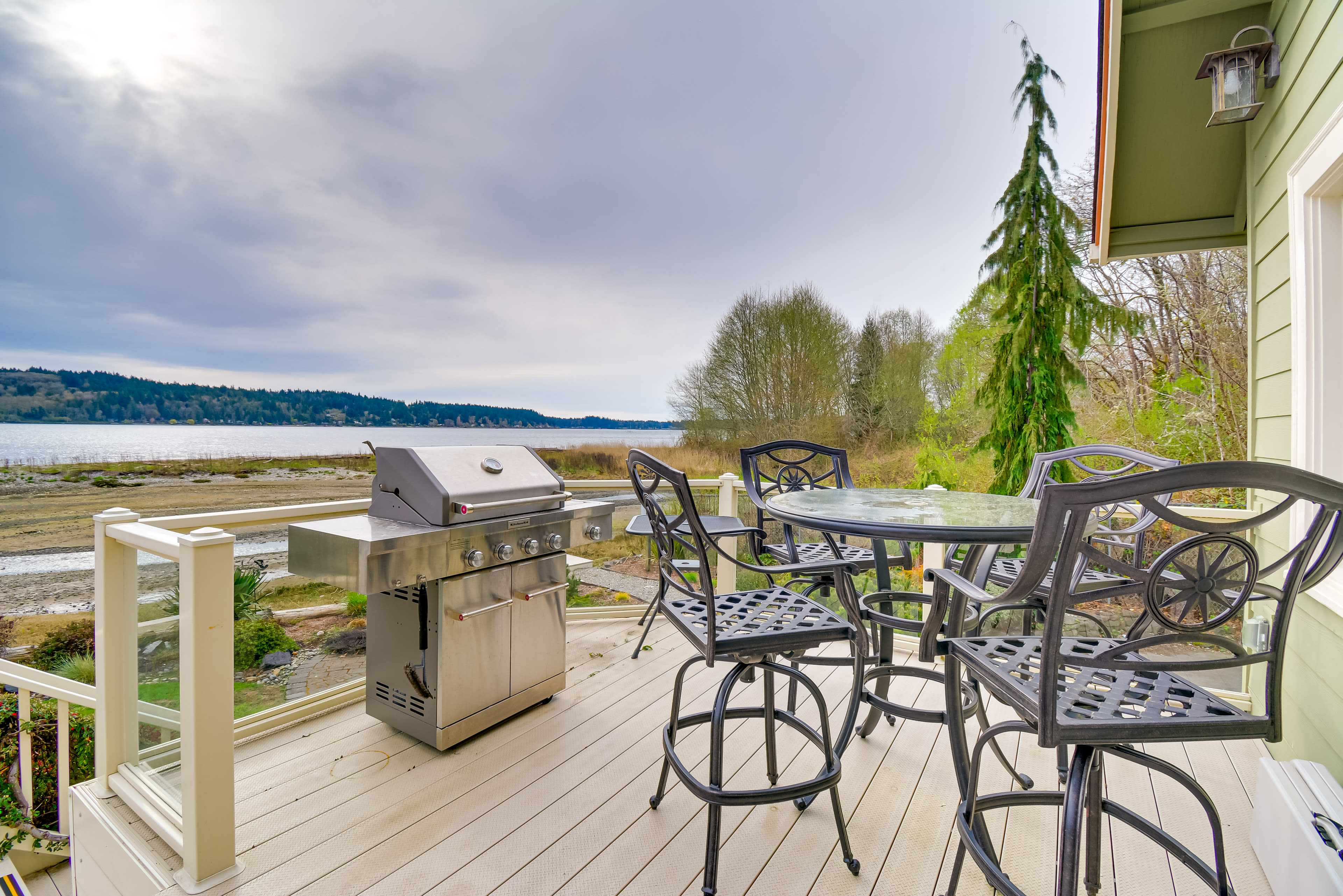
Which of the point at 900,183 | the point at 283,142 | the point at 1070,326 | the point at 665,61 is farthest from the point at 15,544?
the point at 900,183

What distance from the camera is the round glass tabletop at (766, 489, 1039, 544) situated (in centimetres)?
144

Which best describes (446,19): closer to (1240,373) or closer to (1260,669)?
(1260,669)

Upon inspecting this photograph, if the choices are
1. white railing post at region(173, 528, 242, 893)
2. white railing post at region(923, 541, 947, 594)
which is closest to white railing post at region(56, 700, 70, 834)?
white railing post at region(173, 528, 242, 893)

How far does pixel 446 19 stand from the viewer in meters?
5.52

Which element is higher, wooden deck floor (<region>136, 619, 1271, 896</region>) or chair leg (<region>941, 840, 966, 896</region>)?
chair leg (<region>941, 840, 966, 896</region>)

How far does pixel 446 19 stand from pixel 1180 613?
7.09 m

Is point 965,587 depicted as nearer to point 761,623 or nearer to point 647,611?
point 761,623

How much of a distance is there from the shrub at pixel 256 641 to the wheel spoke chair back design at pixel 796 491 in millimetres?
2036

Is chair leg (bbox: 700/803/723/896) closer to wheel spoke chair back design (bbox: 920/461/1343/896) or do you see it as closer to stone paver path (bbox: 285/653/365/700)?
wheel spoke chair back design (bbox: 920/461/1343/896)

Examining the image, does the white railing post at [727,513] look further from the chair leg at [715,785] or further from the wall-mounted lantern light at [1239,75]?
the wall-mounted lantern light at [1239,75]

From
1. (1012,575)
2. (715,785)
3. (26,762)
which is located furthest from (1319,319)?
(26,762)

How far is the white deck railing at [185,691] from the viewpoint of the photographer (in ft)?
4.91

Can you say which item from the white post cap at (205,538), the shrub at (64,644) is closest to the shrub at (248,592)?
the white post cap at (205,538)

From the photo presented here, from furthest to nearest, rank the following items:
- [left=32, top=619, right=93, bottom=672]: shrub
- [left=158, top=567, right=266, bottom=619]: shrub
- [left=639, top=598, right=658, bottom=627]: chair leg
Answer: [left=32, top=619, right=93, bottom=672]: shrub → [left=639, top=598, right=658, bottom=627]: chair leg → [left=158, top=567, right=266, bottom=619]: shrub
